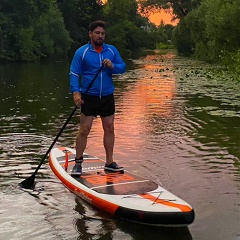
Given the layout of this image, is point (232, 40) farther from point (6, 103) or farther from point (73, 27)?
point (73, 27)

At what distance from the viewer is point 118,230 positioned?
16.7 feet

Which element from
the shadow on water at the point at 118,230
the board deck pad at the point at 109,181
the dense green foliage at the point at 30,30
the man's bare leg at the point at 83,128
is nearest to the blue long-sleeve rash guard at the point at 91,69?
the man's bare leg at the point at 83,128

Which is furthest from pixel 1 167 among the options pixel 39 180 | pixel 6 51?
pixel 6 51

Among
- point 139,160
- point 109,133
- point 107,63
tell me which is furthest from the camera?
point 139,160

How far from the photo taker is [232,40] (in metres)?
27.6

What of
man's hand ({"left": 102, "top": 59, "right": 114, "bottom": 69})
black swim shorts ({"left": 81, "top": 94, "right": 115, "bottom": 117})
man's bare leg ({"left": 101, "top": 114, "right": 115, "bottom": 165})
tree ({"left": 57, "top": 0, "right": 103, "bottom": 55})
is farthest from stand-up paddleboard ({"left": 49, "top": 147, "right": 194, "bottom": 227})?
tree ({"left": 57, "top": 0, "right": 103, "bottom": 55})

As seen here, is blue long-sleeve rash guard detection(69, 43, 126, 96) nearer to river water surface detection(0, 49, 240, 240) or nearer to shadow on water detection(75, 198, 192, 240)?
river water surface detection(0, 49, 240, 240)

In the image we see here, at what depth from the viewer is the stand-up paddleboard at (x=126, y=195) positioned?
4.96 meters

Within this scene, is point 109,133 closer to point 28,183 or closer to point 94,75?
point 94,75

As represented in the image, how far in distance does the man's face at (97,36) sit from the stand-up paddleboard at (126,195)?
1744 mm

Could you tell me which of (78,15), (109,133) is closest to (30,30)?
(78,15)

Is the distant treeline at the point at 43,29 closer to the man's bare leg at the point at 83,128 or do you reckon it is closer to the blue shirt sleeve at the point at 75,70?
the man's bare leg at the point at 83,128

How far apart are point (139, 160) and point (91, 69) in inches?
92.7

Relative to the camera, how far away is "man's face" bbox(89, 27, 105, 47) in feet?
20.2
